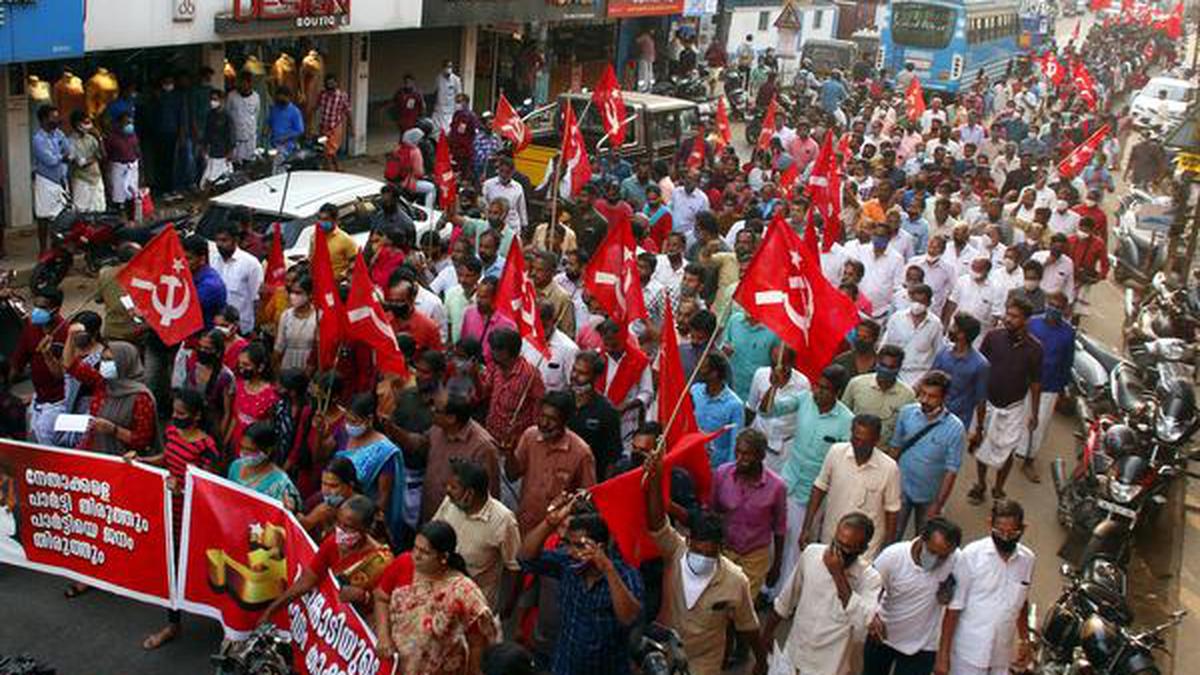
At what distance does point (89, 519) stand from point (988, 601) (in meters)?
4.38

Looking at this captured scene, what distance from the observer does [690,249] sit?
1286cm

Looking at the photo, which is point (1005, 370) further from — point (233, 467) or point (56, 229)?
point (56, 229)

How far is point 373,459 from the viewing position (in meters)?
6.64

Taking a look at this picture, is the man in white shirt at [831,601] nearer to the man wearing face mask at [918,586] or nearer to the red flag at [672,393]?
the man wearing face mask at [918,586]

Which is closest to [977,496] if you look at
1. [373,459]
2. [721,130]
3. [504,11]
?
[373,459]

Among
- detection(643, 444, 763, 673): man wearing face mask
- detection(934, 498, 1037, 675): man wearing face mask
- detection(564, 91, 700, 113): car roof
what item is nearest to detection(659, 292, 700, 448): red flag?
detection(643, 444, 763, 673): man wearing face mask

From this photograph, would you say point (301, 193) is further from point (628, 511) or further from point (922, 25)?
point (922, 25)

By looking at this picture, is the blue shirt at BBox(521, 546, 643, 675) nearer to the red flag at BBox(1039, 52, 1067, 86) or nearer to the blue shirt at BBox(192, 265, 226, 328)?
the blue shirt at BBox(192, 265, 226, 328)

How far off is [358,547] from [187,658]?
62.9 inches

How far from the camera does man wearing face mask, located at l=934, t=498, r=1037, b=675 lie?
6305 millimetres

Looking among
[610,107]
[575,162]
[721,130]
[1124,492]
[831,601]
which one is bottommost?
[1124,492]

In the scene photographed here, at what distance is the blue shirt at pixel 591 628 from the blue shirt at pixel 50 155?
30.7 ft

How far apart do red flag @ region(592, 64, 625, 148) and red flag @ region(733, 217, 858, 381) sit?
779 centimetres

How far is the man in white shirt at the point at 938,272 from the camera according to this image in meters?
11.7
